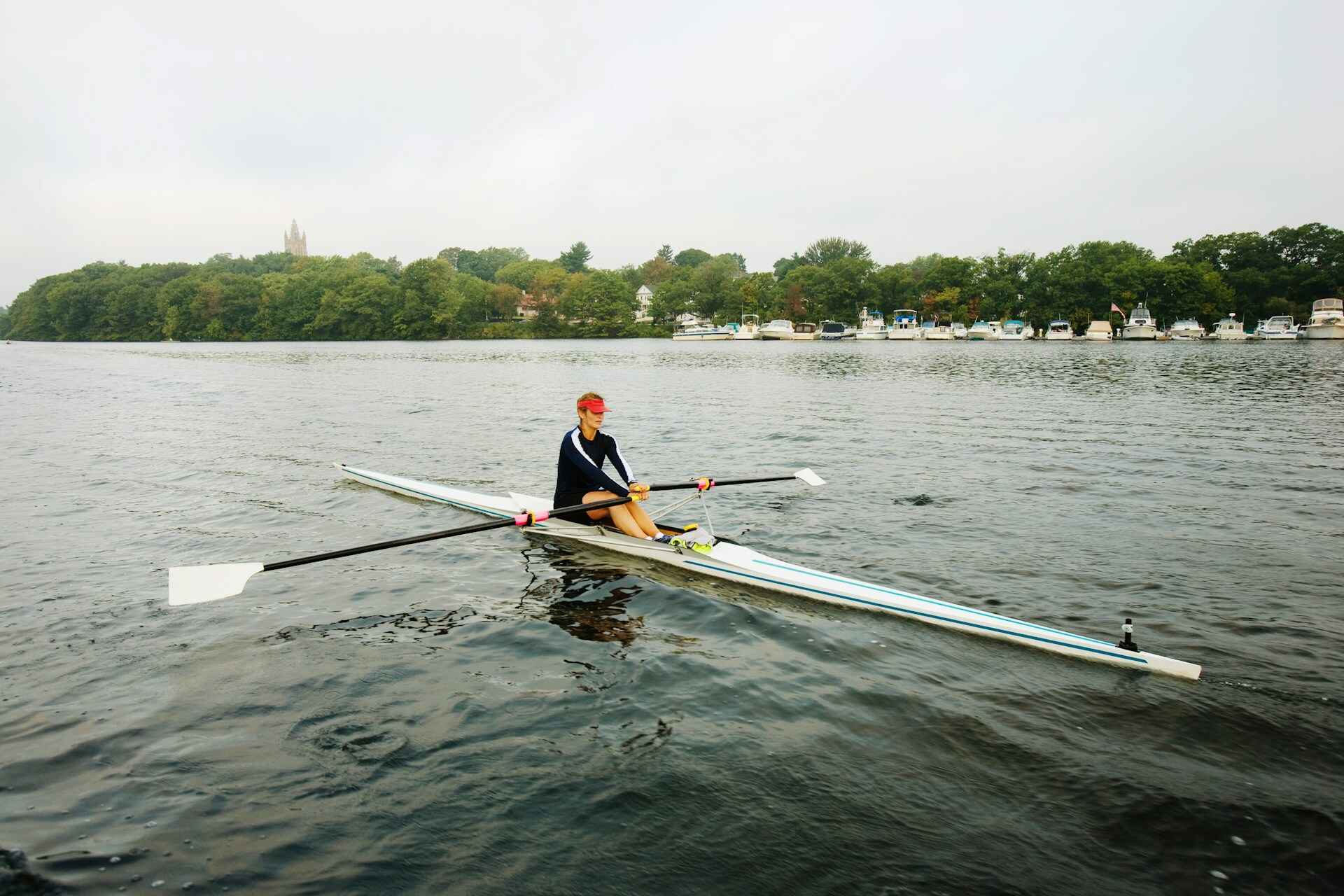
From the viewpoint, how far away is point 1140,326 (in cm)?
8225

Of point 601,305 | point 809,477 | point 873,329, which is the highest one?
point 601,305

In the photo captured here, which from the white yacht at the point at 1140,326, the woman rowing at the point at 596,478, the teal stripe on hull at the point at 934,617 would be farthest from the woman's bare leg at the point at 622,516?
the white yacht at the point at 1140,326

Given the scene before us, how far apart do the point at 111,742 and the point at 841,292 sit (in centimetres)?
10942

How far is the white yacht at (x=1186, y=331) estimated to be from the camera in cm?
8412

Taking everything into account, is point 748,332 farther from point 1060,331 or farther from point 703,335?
point 1060,331

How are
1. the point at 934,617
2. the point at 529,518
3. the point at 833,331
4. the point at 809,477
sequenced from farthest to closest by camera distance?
the point at 833,331
the point at 809,477
the point at 529,518
the point at 934,617

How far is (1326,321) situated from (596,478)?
95233 mm

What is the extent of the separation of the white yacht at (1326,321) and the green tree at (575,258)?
5173 inches

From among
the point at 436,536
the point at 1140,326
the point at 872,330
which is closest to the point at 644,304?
the point at 872,330

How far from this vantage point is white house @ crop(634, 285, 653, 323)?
421 ft

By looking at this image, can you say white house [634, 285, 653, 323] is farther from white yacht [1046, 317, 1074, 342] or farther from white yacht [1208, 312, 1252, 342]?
white yacht [1208, 312, 1252, 342]

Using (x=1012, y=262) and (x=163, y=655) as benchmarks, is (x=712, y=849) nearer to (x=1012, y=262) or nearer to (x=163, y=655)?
(x=163, y=655)

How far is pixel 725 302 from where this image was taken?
392 ft

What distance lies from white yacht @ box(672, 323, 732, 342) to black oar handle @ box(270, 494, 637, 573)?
312ft
